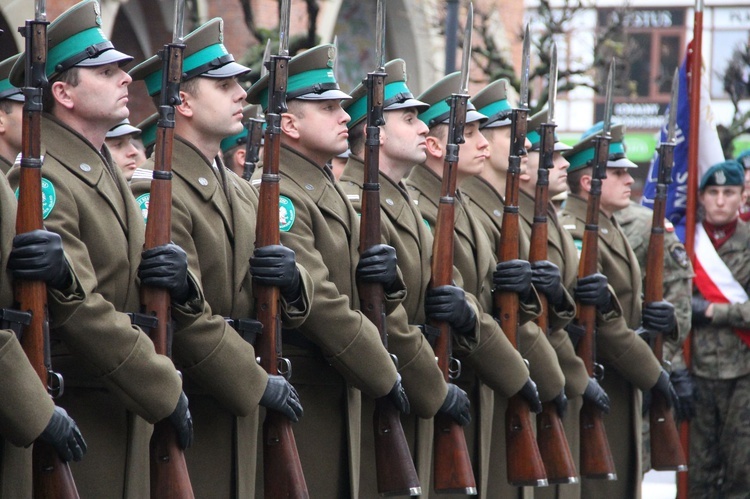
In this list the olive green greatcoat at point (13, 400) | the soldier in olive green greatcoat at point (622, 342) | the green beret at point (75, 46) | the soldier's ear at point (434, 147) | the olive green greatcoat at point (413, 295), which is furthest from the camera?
the soldier in olive green greatcoat at point (622, 342)

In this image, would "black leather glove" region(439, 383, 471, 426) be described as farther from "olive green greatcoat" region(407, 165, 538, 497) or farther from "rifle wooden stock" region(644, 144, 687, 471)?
"rifle wooden stock" region(644, 144, 687, 471)

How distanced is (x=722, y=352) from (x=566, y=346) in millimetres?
1958

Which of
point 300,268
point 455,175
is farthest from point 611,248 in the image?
point 300,268

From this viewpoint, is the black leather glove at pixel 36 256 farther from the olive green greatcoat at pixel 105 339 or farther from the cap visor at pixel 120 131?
the cap visor at pixel 120 131

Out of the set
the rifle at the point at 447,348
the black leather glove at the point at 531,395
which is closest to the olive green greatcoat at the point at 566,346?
the black leather glove at the point at 531,395

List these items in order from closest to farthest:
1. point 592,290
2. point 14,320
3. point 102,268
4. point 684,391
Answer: point 14,320
point 102,268
point 592,290
point 684,391

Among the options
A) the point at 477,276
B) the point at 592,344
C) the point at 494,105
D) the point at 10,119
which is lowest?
→ the point at 592,344

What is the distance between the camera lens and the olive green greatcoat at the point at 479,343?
248 inches

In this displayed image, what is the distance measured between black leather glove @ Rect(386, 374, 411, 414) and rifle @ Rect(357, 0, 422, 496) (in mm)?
47

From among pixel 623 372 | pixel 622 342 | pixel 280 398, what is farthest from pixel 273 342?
pixel 623 372

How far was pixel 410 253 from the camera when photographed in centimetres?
589

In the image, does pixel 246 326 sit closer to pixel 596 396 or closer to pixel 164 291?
pixel 164 291

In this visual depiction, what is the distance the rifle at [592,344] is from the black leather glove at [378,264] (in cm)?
228

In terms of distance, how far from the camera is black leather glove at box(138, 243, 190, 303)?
4348 mm
